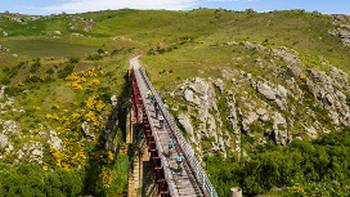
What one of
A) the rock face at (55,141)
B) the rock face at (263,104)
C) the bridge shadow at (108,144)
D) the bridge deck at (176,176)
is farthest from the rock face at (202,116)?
the bridge deck at (176,176)

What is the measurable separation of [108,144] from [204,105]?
20.3m

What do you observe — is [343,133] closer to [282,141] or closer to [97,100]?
[282,141]

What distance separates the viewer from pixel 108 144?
289 ft

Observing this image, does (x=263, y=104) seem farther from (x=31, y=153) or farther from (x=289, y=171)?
(x=31, y=153)

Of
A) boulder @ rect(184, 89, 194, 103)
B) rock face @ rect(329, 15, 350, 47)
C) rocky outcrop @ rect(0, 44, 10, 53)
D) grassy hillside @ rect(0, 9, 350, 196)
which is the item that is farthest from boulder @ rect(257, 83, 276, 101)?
rocky outcrop @ rect(0, 44, 10, 53)

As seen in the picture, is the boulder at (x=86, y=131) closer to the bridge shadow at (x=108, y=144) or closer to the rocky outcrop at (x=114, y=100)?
the bridge shadow at (x=108, y=144)

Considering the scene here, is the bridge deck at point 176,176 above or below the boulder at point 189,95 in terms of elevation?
below

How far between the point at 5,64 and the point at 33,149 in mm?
56987

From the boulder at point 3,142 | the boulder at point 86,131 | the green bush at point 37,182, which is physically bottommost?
the green bush at point 37,182

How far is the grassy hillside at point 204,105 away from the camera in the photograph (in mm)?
80500

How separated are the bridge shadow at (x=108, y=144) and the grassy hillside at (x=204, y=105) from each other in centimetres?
23

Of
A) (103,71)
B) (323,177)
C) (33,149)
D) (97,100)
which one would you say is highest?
(103,71)

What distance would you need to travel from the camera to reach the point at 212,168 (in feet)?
264

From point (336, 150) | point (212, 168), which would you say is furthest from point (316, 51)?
point (212, 168)
